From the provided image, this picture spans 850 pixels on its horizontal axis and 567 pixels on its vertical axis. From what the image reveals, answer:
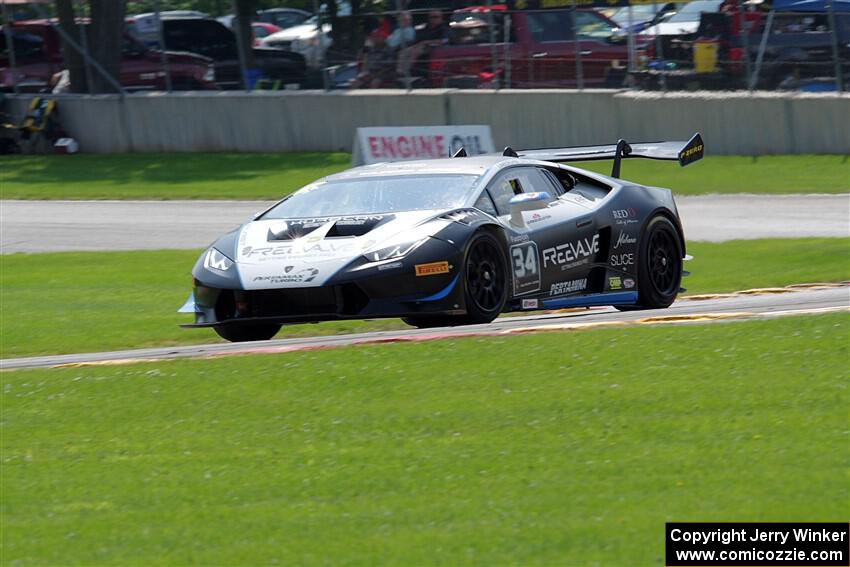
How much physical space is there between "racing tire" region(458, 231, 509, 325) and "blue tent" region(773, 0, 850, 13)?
15704 millimetres

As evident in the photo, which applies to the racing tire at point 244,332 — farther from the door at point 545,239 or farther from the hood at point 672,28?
the hood at point 672,28

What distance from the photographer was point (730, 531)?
5.15 meters

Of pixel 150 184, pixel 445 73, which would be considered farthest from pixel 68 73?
pixel 445 73

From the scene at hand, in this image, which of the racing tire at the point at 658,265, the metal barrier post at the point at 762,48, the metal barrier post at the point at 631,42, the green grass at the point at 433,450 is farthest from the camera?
the metal barrier post at the point at 631,42

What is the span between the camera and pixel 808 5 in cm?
2378

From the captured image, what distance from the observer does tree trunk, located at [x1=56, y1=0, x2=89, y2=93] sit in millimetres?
31891

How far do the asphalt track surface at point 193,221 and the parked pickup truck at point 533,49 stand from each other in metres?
4.84

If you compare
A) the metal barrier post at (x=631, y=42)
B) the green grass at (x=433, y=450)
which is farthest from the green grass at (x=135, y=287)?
the metal barrier post at (x=631, y=42)

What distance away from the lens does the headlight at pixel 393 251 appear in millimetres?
9133

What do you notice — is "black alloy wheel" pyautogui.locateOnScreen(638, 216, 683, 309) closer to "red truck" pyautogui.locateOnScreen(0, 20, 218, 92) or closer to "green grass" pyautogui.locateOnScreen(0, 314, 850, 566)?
"green grass" pyautogui.locateOnScreen(0, 314, 850, 566)

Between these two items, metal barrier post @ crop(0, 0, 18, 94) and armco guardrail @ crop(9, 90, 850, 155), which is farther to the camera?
metal barrier post @ crop(0, 0, 18, 94)

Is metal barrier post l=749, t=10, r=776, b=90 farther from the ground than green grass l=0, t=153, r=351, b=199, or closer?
farther from the ground

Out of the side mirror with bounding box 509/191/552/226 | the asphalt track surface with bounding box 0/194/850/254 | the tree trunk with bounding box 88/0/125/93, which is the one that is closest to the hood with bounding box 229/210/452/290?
the side mirror with bounding box 509/191/552/226

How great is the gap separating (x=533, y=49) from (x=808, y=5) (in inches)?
213
